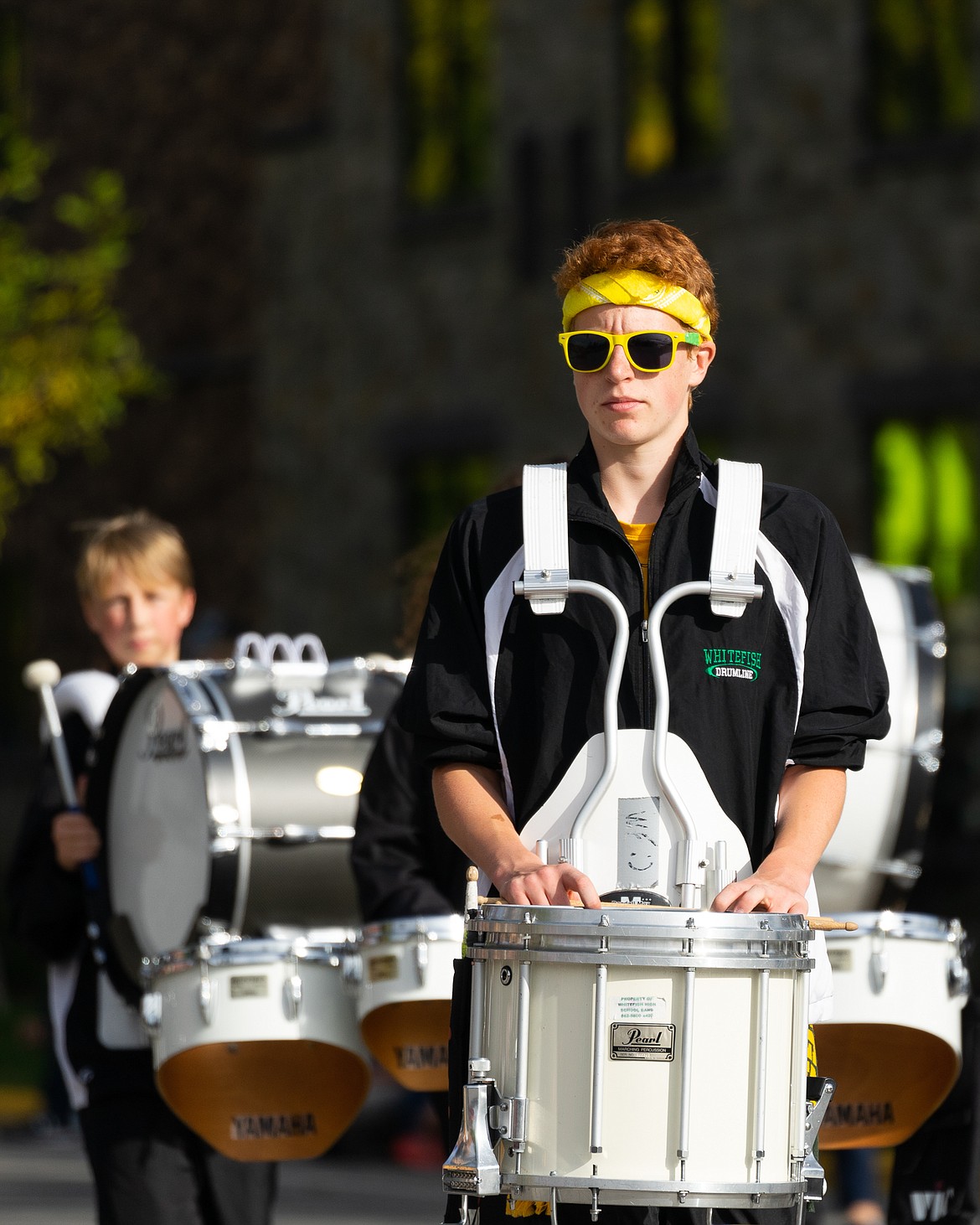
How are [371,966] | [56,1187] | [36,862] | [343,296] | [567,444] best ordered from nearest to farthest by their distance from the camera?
1. [371,966]
2. [36,862]
3. [56,1187]
4. [567,444]
5. [343,296]

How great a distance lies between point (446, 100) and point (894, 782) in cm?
1216

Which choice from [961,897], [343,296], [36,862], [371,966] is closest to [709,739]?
[371,966]

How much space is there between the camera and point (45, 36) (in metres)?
20.7

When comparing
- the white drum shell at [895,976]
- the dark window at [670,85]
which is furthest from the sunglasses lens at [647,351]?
the dark window at [670,85]

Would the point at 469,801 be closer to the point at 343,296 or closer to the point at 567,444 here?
the point at 567,444

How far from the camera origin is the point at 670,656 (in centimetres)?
359

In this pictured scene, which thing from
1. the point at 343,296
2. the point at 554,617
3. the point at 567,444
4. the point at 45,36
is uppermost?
the point at 45,36

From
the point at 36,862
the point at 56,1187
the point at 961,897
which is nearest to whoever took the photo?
the point at 36,862

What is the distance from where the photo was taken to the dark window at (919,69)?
1402 cm

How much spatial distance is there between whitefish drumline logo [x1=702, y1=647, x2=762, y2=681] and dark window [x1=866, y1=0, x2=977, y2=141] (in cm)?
1095

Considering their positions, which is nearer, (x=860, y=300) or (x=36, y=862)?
(x=36, y=862)

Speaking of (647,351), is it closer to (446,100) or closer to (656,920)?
(656,920)

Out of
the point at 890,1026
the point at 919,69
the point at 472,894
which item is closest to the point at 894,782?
the point at 890,1026

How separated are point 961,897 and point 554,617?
975 cm
